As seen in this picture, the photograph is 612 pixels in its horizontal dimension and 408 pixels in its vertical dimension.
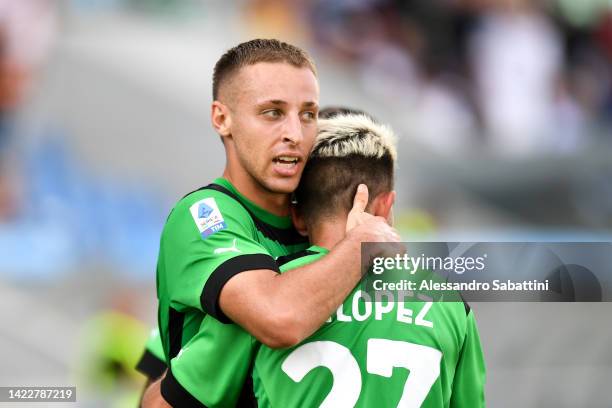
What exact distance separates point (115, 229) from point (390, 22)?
428 centimetres

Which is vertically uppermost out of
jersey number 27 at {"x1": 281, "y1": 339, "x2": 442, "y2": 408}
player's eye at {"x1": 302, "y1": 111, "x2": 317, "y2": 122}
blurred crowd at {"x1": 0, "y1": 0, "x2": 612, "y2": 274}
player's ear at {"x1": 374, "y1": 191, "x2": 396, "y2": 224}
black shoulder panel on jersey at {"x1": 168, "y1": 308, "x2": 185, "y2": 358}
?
blurred crowd at {"x1": 0, "y1": 0, "x2": 612, "y2": 274}

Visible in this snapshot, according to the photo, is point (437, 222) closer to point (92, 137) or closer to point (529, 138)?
point (529, 138)

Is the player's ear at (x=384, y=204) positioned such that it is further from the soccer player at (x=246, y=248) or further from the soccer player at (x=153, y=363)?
the soccer player at (x=153, y=363)

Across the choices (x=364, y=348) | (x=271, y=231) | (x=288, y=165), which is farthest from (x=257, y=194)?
(x=364, y=348)

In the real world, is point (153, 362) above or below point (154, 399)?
above

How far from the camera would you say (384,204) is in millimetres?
2947

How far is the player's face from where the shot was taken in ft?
9.88

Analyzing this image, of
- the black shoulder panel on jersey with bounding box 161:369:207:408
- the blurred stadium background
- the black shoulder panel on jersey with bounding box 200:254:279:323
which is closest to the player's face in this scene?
the black shoulder panel on jersey with bounding box 200:254:279:323

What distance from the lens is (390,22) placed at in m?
11.1

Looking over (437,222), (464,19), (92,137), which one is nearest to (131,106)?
(92,137)

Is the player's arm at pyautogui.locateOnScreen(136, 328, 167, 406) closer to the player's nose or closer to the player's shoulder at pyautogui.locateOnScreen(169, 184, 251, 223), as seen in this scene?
the player's shoulder at pyautogui.locateOnScreen(169, 184, 251, 223)

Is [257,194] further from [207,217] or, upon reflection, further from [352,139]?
[352,139]

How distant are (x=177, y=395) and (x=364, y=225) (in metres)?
0.77

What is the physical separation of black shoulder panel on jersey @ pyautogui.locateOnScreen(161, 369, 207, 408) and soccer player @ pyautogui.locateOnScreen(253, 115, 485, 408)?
219 mm
